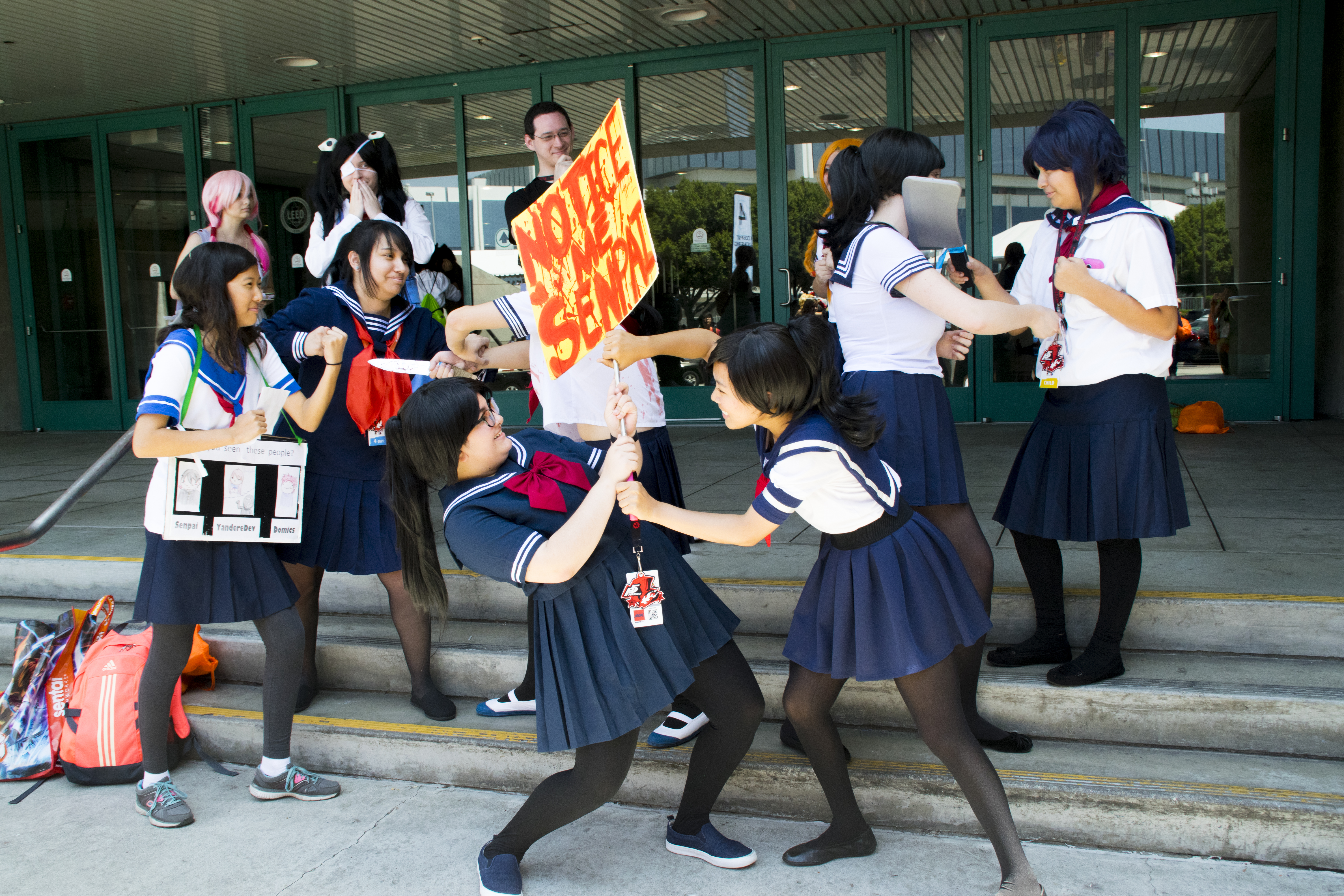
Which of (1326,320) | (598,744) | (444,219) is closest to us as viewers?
(598,744)

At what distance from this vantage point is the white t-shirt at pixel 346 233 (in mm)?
3537

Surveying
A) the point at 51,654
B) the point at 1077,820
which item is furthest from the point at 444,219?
the point at 1077,820

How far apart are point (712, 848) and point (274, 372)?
6.58 feet

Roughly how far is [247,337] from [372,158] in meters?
1.01

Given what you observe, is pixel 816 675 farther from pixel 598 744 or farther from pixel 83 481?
pixel 83 481

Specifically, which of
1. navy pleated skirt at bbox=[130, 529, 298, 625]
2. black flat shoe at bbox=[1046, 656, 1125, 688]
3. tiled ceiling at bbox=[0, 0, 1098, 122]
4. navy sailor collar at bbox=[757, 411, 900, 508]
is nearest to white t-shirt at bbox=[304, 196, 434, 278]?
navy pleated skirt at bbox=[130, 529, 298, 625]

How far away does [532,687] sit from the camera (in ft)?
10.6

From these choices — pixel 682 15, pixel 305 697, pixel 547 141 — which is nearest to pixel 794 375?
pixel 547 141

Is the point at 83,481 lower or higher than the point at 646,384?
lower

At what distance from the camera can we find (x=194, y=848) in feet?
9.09

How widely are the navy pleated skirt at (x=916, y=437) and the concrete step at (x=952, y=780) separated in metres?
0.80

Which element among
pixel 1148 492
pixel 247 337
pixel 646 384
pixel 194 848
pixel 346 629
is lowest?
pixel 194 848

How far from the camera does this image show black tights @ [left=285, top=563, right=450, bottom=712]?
10.8ft

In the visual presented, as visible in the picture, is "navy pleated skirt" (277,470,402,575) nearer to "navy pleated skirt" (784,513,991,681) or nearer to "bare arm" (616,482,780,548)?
"bare arm" (616,482,780,548)
